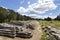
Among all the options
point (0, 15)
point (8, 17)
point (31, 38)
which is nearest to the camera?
point (31, 38)

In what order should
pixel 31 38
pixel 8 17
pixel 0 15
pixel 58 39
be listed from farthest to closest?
pixel 8 17 → pixel 0 15 → pixel 31 38 → pixel 58 39

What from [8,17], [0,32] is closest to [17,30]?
[0,32]

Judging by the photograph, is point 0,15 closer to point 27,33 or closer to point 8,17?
point 8,17

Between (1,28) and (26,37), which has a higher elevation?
(1,28)

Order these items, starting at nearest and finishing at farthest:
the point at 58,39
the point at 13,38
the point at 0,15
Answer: the point at 58,39, the point at 13,38, the point at 0,15

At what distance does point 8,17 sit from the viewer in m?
121

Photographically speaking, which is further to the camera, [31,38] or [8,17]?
[8,17]

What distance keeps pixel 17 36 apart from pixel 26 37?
2.15m

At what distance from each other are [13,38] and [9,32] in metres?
1.95

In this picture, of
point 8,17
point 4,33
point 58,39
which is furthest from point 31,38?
point 8,17

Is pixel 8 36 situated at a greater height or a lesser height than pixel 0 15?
lesser

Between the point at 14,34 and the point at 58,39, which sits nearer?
the point at 58,39

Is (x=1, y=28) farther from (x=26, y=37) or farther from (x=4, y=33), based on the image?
(x=26, y=37)

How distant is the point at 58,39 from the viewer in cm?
2516
